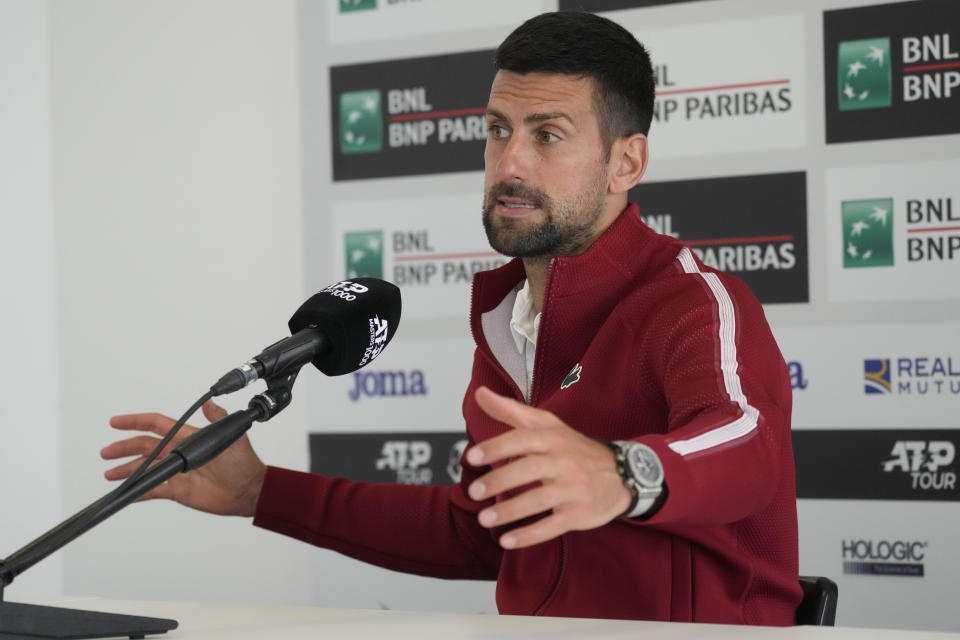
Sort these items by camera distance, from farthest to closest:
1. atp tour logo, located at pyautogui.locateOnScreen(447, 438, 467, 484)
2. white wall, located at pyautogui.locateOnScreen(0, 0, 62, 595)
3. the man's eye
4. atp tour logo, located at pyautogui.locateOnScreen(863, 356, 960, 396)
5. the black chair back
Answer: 1. white wall, located at pyautogui.locateOnScreen(0, 0, 62, 595)
2. atp tour logo, located at pyautogui.locateOnScreen(447, 438, 467, 484)
3. atp tour logo, located at pyautogui.locateOnScreen(863, 356, 960, 396)
4. the man's eye
5. the black chair back

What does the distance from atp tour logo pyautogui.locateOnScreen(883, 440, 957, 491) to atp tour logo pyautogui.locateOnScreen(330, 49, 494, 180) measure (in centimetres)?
112

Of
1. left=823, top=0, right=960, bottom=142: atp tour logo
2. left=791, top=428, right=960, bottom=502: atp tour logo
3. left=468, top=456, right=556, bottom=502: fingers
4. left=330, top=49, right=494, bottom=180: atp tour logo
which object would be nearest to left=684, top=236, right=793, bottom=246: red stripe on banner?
left=823, top=0, right=960, bottom=142: atp tour logo

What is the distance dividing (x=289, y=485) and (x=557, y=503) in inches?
30.3

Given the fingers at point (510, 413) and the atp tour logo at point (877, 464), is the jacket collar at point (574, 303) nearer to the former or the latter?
the fingers at point (510, 413)

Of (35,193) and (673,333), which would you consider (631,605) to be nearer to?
(673,333)

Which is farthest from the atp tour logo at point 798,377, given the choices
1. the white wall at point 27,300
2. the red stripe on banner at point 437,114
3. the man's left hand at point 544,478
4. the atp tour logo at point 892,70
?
the white wall at point 27,300

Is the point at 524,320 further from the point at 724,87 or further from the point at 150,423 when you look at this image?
the point at 724,87

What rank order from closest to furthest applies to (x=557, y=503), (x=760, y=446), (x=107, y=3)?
1. (x=557, y=503)
2. (x=760, y=446)
3. (x=107, y=3)

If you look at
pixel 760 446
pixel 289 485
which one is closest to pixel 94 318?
pixel 289 485

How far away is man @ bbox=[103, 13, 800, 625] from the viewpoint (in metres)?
1.15

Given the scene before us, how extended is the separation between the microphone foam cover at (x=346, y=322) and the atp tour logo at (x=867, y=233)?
1.32 meters

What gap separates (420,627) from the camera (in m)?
1.08

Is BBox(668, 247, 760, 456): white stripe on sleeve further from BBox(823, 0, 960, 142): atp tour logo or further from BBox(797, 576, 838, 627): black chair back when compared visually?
BBox(823, 0, 960, 142): atp tour logo

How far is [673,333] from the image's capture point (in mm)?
1297
